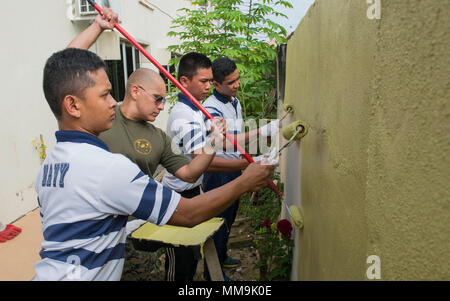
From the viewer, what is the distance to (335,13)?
59.2 inches

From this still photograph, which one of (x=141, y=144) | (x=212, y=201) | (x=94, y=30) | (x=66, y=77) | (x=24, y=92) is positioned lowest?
(x=212, y=201)

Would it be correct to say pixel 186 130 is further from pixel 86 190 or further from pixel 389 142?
pixel 389 142

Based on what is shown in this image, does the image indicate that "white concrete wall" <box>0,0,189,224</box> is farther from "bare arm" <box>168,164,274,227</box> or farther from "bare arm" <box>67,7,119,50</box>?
"bare arm" <box>168,164,274,227</box>

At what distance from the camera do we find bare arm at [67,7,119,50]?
1.99 metres

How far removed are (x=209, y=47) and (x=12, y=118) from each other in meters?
2.79

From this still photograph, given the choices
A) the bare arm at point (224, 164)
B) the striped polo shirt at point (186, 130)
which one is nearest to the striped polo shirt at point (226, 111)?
the bare arm at point (224, 164)

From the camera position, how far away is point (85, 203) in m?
1.23

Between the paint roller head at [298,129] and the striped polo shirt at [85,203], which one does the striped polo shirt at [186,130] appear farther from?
the striped polo shirt at [85,203]

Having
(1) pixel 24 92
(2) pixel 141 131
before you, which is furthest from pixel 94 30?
(1) pixel 24 92

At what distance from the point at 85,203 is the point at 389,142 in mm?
1054

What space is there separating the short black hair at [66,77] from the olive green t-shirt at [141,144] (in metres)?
0.66

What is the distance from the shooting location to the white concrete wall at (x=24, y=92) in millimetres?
4074
